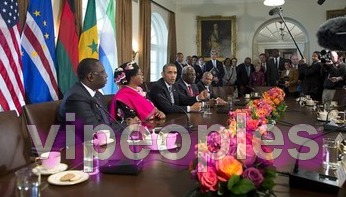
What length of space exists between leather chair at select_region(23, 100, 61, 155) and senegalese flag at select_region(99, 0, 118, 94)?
254 centimetres

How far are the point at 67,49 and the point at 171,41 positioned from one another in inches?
187

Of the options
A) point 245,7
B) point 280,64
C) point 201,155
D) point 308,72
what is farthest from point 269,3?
point 201,155

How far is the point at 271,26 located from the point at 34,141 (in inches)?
329

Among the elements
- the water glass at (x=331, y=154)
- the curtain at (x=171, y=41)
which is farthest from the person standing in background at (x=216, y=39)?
the water glass at (x=331, y=154)

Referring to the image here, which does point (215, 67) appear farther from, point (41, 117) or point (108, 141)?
point (108, 141)

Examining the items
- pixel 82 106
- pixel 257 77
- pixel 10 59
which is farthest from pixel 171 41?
pixel 82 106

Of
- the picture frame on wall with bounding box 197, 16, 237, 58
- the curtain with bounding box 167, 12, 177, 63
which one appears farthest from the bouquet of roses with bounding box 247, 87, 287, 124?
the picture frame on wall with bounding box 197, 16, 237, 58

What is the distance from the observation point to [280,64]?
8.01m

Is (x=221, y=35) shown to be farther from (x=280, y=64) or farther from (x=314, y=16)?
(x=314, y=16)

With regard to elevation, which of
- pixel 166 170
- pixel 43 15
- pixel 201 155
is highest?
pixel 43 15

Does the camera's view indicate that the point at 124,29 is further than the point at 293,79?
No

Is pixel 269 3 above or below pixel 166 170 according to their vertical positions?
above

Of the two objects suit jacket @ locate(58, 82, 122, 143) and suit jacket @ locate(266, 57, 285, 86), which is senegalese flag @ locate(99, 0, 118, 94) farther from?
suit jacket @ locate(266, 57, 285, 86)

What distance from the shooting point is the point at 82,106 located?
223 centimetres
